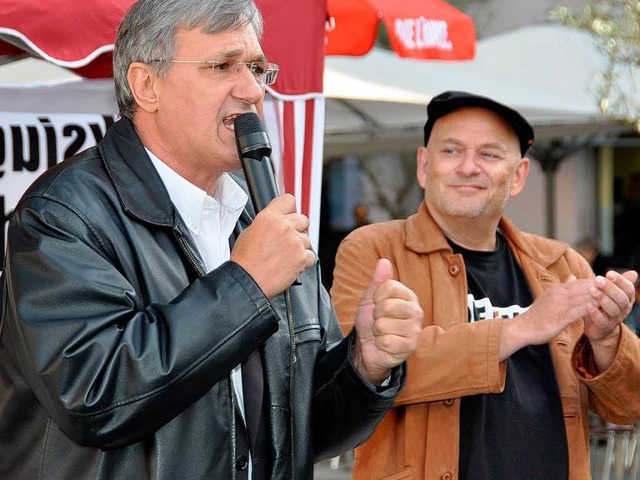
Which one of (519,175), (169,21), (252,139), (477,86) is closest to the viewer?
(252,139)

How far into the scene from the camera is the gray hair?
226cm

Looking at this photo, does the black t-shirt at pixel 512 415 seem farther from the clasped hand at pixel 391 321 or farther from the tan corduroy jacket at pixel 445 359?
the clasped hand at pixel 391 321

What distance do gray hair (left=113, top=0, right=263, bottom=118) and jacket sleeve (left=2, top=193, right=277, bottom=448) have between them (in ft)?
1.38

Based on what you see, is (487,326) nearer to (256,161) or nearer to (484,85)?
(256,161)

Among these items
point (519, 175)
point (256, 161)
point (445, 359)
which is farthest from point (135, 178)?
point (519, 175)

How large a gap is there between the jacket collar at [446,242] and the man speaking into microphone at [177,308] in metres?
0.79

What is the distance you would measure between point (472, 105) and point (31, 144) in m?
1.61

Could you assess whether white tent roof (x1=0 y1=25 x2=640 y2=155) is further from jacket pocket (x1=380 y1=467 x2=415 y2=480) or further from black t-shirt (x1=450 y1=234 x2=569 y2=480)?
jacket pocket (x1=380 y1=467 x2=415 y2=480)

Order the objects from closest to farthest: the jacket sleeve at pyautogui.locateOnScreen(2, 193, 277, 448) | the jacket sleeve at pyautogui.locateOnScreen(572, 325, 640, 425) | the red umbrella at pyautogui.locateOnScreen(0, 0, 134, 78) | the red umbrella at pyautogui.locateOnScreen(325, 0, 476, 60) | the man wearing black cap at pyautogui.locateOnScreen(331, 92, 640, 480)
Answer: the jacket sleeve at pyautogui.locateOnScreen(2, 193, 277, 448) < the man wearing black cap at pyautogui.locateOnScreen(331, 92, 640, 480) < the jacket sleeve at pyautogui.locateOnScreen(572, 325, 640, 425) < the red umbrella at pyautogui.locateOnScreen(0, 0, 134, 78) < the red umbrella at pyautogui.locateOnScreen(325, 0, 476, 60)

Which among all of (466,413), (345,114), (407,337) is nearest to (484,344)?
(466,413)

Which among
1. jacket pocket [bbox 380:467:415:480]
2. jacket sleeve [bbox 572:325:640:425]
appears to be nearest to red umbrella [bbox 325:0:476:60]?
jacket sleeve [bbox 572:325:640:425]

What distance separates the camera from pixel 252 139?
2.16m

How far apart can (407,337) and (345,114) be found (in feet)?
24.0

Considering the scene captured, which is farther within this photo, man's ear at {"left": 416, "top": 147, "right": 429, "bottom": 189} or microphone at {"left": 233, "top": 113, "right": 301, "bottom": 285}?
man's ear at {"left": 416, "top": 147, "right": 429, "bottom": 189}
